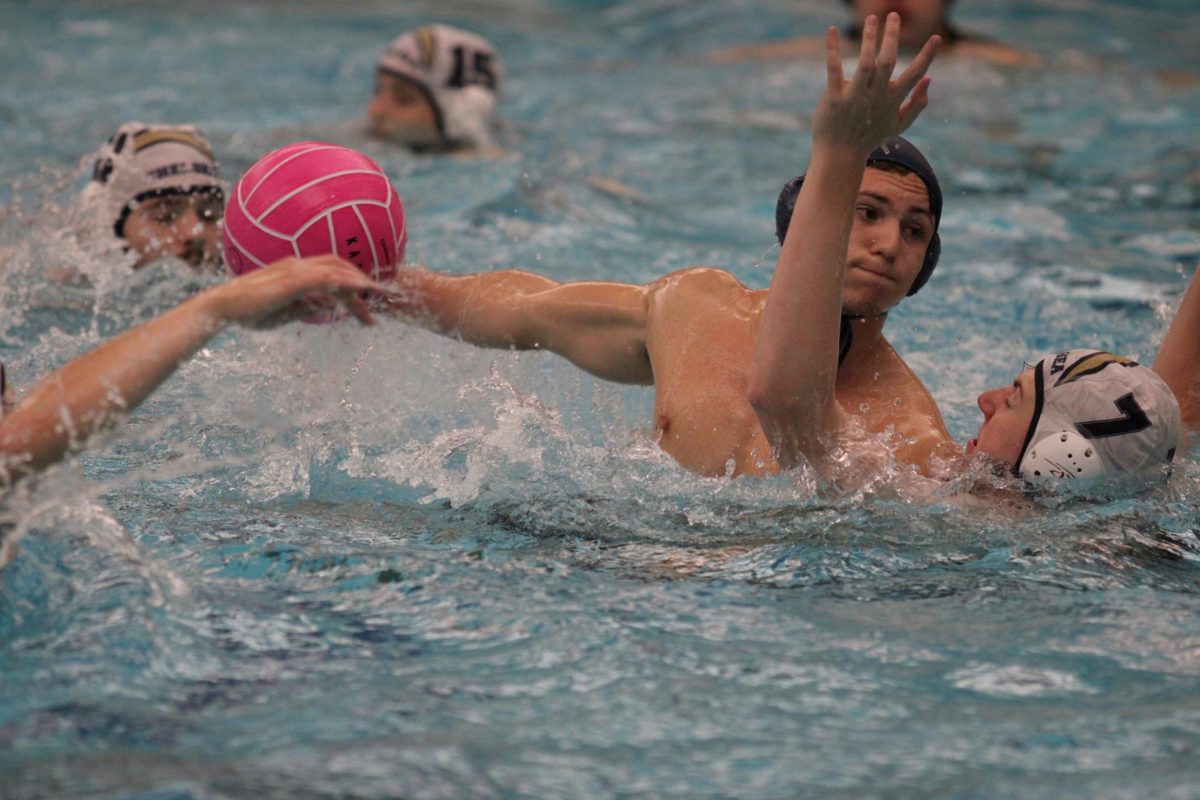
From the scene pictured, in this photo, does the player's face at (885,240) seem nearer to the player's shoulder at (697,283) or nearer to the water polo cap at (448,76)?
the player's shoulder at (697,283)

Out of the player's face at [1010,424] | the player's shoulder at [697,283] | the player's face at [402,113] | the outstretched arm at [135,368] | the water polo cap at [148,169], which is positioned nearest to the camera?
the outstretched arm at [135,368]

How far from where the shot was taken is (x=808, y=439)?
2648 millimetres

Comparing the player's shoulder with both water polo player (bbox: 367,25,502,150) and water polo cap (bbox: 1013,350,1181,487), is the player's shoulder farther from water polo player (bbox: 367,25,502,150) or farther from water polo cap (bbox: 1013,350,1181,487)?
water polo player (bbox: 367,25,502,150)

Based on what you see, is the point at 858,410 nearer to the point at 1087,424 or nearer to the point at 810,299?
the point at 1087,424

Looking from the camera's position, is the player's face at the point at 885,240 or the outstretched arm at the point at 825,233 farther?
the player's face at the point at 885,240

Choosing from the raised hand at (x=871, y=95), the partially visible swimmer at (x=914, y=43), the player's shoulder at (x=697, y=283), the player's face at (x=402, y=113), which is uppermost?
the partially visible swimmer at (x=914, y=43)

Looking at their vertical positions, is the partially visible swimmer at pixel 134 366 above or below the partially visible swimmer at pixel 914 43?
below

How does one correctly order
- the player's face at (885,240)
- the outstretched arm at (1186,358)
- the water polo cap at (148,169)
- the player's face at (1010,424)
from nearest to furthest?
the player's face at (885,240) < the player's face at (1010,424) < the outstretched arm at (1186,358) < the water polo cap at (148,169)

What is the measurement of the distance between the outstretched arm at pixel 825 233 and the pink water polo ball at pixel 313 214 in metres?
0.93

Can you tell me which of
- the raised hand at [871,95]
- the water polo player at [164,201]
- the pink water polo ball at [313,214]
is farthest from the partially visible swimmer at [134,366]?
the water polo player at [164,201]

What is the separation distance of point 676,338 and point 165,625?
1.22 m

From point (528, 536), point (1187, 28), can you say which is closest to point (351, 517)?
point (528, 536)

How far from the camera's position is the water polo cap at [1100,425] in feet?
9.57

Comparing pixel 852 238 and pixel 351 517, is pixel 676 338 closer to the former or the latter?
pixel 852 238
